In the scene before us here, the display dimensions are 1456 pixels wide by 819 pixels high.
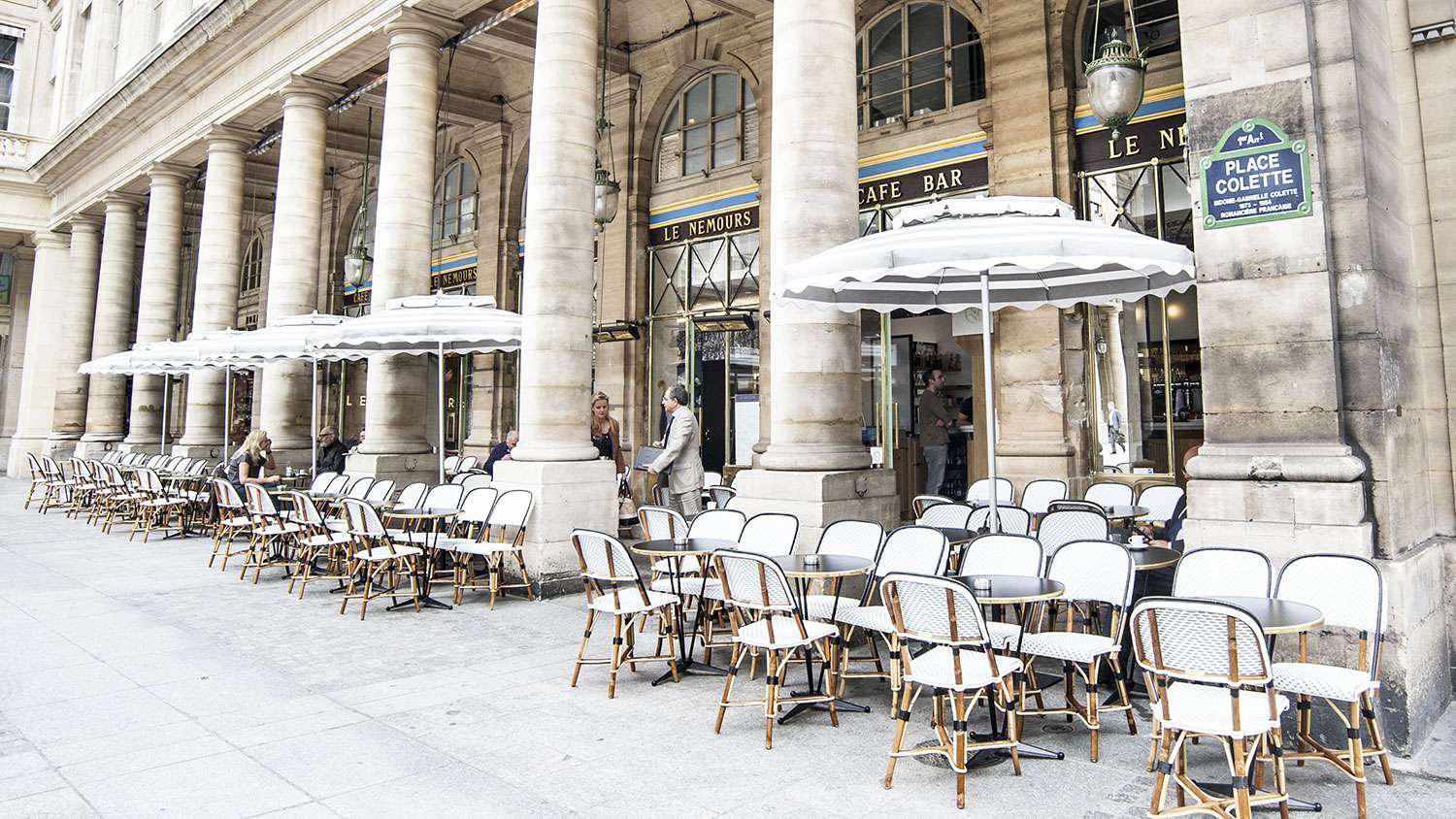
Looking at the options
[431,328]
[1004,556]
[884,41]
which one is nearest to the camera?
[1004,556]

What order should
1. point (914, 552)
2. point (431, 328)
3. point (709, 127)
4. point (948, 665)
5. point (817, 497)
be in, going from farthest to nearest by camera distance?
point (709, 127), point (431, 328), point (817, 497), point (914, 552), point (948, 665)

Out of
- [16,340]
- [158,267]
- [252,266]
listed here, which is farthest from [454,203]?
[16,340]

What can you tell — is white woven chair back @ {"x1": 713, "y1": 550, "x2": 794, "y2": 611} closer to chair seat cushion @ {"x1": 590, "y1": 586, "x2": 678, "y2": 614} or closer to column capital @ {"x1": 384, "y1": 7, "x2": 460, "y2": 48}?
chair seat cushion @ {"x1": 590, "y1": 586, "x2": 678, "y2": 614}

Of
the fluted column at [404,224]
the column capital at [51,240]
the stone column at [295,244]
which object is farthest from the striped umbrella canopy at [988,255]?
the column capital at [51,240]

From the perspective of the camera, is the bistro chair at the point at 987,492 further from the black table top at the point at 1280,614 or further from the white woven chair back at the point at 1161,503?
the black table top at the point at 1280,614

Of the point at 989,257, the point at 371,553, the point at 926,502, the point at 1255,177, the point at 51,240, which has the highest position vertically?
the point at 51,240

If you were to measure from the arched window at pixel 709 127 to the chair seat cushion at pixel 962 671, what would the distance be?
476 inches

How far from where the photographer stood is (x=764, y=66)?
14.2m

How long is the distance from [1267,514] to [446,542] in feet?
22.7

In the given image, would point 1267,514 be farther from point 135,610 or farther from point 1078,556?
point 135,610

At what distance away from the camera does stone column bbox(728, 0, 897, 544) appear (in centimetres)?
704

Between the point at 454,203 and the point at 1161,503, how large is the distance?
58.8ft

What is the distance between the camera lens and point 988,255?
5062mm

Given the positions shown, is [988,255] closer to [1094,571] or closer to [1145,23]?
[1094,571]
